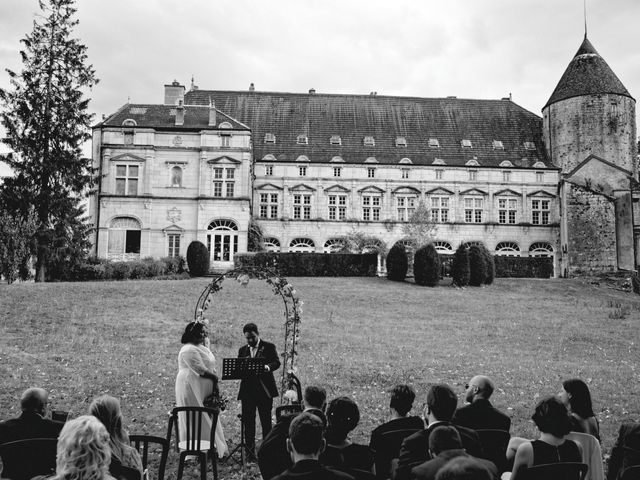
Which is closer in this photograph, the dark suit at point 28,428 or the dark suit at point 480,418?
the dark suit at point 28,428

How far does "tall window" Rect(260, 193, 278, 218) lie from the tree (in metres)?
12.5

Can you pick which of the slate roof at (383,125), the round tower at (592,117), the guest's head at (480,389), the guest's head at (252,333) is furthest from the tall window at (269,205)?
the guest's head at (480,389)

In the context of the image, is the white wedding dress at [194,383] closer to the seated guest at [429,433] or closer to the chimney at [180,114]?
the seated guest at [429,433]

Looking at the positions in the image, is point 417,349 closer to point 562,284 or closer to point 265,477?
point 265,477

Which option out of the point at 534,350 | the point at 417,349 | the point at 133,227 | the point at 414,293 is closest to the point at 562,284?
the point at 414,293

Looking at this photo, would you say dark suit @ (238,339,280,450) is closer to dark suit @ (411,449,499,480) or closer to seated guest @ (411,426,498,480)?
seated guest @ (411,426,498,480)

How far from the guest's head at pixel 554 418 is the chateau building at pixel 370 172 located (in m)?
29.6

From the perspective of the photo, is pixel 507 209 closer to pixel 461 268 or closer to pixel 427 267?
pixel 461 268

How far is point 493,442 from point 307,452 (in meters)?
2.26

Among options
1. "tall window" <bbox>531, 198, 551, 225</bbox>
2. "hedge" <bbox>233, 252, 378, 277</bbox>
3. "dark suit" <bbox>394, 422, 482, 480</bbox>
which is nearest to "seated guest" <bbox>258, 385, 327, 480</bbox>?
"dark suit" <bbox>394, 422, 482, 480</bbox>

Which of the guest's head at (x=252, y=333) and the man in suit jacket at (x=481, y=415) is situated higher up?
the guest's head at (x=252, y=333)

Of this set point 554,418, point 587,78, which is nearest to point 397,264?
point 587,78

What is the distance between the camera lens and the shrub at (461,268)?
1080 inches

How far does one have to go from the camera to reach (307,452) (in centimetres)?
352
